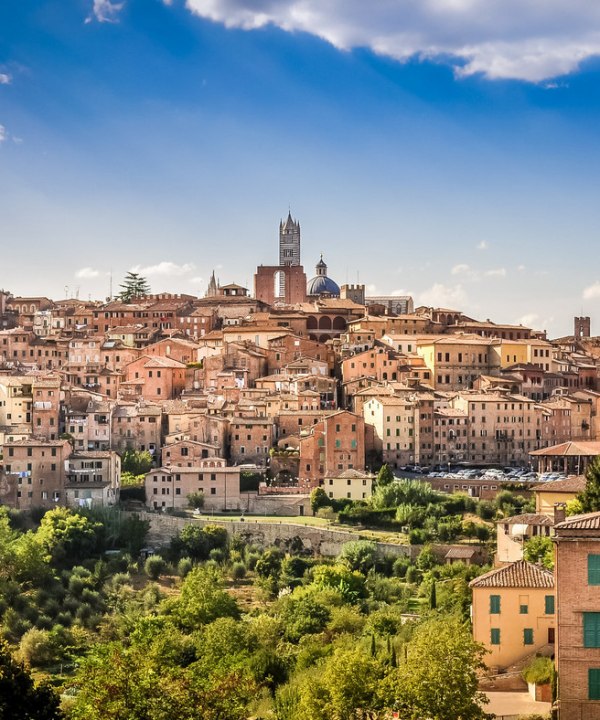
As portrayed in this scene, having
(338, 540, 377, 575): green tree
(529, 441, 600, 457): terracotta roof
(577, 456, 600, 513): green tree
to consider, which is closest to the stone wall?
(338, 540, 377, 575): green tree

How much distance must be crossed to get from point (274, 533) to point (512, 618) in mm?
20596

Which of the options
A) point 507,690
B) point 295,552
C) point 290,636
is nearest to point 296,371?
point 295,552

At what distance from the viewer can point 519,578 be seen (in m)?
23.9

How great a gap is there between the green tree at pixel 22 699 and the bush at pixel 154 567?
69.4 feet

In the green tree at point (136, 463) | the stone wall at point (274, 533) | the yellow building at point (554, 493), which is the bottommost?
the stone wall at point (274, 533)

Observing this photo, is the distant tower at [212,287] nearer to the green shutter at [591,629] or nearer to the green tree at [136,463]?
the green tree at [136,463]

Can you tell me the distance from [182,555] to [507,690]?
22.1 meters

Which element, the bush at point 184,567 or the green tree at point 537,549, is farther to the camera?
the bush at point 184,567

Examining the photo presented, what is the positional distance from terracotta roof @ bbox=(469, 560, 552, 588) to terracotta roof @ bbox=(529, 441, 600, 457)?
24620 millimetres

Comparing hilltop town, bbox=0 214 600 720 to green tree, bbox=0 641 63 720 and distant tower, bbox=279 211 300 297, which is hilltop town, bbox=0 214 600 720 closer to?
green tree, bbox=0 641 63 720

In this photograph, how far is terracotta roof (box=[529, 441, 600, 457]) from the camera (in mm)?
48531

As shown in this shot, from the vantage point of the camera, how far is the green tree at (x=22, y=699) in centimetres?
1969

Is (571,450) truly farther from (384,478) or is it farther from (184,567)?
(184,567)

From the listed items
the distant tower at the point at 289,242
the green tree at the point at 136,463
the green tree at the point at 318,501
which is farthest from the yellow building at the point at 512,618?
the distant tower at the point at 289,242
